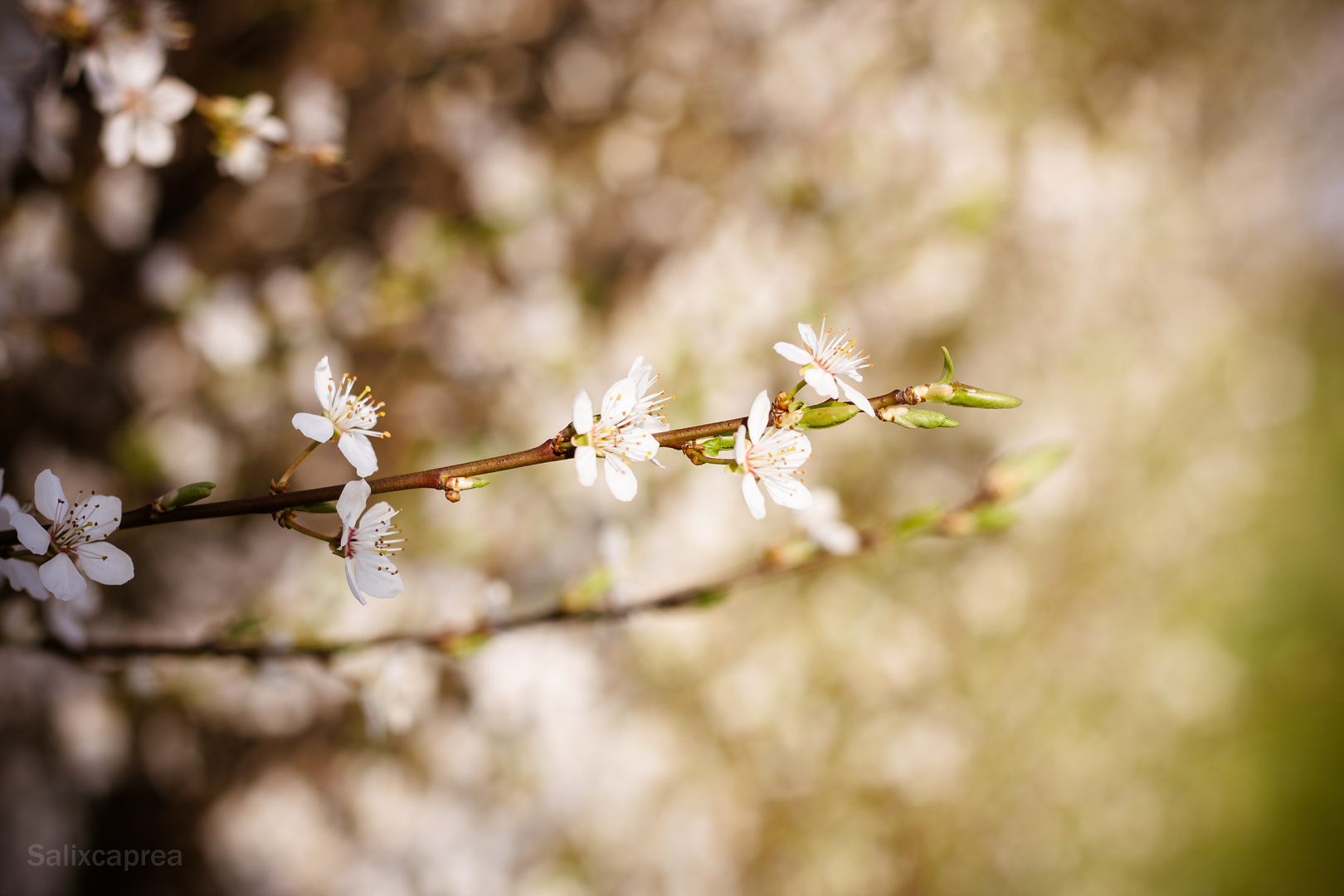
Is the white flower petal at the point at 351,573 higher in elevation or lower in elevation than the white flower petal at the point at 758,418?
lower

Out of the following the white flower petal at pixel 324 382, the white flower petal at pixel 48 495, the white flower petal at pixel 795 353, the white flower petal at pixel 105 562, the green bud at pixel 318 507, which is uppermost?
the white flower petal at pixel 324 382

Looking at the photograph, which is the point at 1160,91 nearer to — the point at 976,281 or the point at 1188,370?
the point at 976,281

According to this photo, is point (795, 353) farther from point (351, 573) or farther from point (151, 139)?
point (151, 139)

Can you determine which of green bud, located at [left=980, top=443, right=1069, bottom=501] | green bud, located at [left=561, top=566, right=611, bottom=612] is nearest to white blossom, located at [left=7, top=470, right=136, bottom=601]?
green bud, located at [left=561, top=566, right=611, bottom=612]

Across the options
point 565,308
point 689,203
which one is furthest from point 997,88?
point 565,308

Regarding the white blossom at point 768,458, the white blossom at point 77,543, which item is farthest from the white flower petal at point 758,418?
the white blossom at point 77,543

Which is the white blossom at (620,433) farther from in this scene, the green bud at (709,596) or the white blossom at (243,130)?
the white blossom at (243,130)
